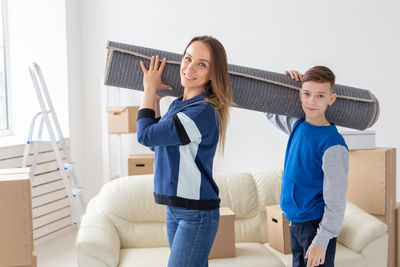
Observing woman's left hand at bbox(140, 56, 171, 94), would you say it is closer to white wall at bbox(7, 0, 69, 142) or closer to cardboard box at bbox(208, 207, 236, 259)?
cardboard box at bbox(208, 207, 236, 259)

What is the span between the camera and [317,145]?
166cm

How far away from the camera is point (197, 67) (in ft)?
5.06

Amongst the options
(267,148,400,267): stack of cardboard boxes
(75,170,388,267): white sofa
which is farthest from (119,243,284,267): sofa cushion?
(267,148,400,267): stack of cardboard boxes

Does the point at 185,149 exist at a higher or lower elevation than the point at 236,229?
higher

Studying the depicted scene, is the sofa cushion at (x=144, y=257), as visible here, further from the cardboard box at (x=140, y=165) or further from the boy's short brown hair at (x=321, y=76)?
the boy's short brown hair at (x=321, y=76)

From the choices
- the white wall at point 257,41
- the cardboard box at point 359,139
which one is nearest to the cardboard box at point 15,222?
the cardboard box at point 359,139

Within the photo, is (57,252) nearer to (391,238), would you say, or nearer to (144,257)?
(144,257)

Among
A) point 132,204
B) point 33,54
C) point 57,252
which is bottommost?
point 57,252

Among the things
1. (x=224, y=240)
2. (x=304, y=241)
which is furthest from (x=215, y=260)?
(x=304, y=241)

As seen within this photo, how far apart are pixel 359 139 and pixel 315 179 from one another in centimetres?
142

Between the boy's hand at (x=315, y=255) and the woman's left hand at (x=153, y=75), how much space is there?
79 centimetres

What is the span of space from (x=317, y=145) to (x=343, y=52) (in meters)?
2.31

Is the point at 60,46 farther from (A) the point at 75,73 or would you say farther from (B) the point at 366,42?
(B) the point at 366,42

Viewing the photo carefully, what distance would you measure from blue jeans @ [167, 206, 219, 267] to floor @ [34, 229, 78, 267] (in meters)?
2.29
